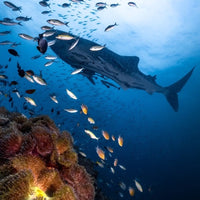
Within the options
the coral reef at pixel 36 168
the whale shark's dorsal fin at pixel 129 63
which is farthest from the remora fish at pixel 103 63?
the coral reef at pixel 36 168

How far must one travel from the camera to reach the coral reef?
52.7 inches

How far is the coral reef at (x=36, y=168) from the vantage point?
4.40 ft

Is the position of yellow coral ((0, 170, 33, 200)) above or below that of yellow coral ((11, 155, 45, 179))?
above

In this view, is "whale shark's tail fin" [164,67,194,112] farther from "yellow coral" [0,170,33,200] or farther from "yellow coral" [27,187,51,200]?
"yellow coral" [0,170,33,200]

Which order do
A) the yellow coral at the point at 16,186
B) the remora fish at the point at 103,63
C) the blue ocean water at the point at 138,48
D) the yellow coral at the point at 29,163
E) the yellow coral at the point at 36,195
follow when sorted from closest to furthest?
the yellow coral at the point at 16,186 < the yellow coral at the point at 36,195 < the yellow coral at the point at 29,163 < the remora fish at the point at 103,63 < the blue ocean water at the point at 138,48

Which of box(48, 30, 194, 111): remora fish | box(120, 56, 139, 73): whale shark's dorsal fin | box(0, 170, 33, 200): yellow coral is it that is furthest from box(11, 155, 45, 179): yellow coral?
box(120, 56, 139, 73): whale shark's dorsal fin

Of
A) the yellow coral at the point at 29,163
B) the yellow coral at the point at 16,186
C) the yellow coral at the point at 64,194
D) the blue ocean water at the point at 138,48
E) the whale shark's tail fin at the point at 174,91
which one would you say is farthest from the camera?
the blue ocean water at the point at 138,48

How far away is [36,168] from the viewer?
1949 millimetres

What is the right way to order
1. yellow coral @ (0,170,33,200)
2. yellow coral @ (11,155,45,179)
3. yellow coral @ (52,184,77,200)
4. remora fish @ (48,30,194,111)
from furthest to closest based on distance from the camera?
1. remora fish @ (48,30,194,111)
2. yellow coral @ (11,155,45,179)
3. yellow coral @ (52,184,77,200)
4. yellow coral @ (0,170,33,200)

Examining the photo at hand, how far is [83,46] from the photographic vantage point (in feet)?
25.4

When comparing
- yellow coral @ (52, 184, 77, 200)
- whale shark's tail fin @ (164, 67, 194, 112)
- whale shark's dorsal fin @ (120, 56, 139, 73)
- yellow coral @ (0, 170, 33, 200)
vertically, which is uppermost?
yellow coral @ (0, 170, 33, 200)

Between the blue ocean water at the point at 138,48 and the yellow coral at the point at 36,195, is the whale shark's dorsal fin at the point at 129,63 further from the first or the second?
the yellow coral at the point at 36,195

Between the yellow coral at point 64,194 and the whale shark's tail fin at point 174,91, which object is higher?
the yellow coral at point 64,194

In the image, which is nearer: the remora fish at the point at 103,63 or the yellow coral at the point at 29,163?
the yellow coral at the point at 29,163
